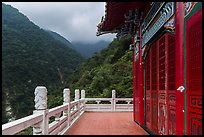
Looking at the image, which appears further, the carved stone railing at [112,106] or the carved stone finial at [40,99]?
the carved stone railing at [112,106]

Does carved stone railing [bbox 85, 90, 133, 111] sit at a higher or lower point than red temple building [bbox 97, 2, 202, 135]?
lower

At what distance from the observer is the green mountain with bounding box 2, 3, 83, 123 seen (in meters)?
27.7

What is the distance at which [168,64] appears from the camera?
375cm

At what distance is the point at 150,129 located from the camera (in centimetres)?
527

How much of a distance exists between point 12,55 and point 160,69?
3284 cm

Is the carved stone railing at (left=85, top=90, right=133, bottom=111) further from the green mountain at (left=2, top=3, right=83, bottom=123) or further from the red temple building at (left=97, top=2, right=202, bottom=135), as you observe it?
the green mountain at (left=2, top=3, right=83, bottom=123)

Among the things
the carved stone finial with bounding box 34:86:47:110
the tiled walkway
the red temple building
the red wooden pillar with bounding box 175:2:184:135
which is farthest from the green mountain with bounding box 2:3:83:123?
the red wooden pillar with bounding box 175:2:184:135

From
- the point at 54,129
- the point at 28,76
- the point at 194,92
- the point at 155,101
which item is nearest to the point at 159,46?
the point at 155,101

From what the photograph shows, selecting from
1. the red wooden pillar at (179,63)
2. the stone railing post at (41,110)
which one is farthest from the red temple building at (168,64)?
the stone railing post at (41,110)

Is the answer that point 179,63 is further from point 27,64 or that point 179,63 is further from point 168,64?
point 27,64

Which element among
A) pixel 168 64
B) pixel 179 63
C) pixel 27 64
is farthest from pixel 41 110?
pixel 27 64

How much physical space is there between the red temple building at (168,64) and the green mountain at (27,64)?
14.2 m

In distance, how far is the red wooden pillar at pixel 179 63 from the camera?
2.95 meters

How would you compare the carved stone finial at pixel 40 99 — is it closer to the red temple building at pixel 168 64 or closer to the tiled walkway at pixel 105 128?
the tiled walkway at pixel 105 128
